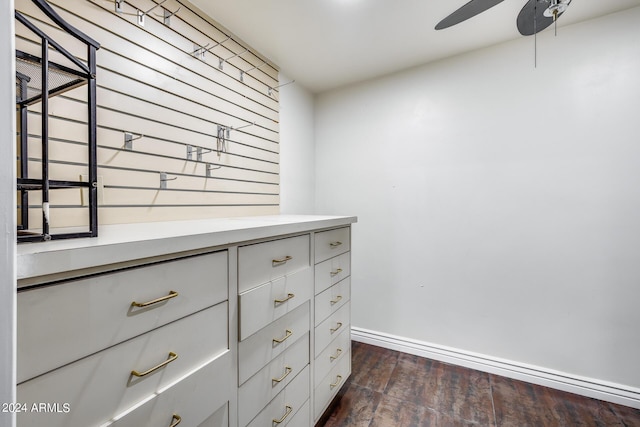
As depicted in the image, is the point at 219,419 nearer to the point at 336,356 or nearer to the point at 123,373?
the point at 123,373

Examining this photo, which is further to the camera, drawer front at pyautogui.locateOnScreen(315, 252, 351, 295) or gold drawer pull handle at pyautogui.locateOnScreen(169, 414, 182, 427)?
drawer front at pyautogui.locateOnScreen(315, 252, 351, 295)

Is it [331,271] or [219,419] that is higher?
[331,271]

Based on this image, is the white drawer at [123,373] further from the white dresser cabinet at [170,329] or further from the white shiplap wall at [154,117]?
the white shiplap wall at [154,117]

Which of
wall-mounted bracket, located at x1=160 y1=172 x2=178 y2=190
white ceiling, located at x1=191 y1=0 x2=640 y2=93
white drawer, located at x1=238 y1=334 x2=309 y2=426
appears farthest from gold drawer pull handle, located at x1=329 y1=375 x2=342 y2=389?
white ceiling, located at x1=191 y1=0 x2=640 y2=93

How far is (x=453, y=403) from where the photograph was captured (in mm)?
1868

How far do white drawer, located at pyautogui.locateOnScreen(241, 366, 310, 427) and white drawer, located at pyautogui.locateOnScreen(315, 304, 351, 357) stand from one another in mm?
163

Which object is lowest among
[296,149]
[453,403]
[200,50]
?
[453,403]

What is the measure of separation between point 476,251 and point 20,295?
8.37 feet

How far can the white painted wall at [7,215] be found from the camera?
37 cm

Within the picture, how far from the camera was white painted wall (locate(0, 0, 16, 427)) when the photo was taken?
1.23ft

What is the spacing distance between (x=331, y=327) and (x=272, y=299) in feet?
2.23

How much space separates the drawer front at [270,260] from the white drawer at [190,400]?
280mm

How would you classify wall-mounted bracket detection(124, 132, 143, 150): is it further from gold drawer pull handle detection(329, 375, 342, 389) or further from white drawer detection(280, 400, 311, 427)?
gold drawer pull handle detection(329, 375, 342, 389)

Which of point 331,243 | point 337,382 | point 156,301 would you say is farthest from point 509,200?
point 156,301
